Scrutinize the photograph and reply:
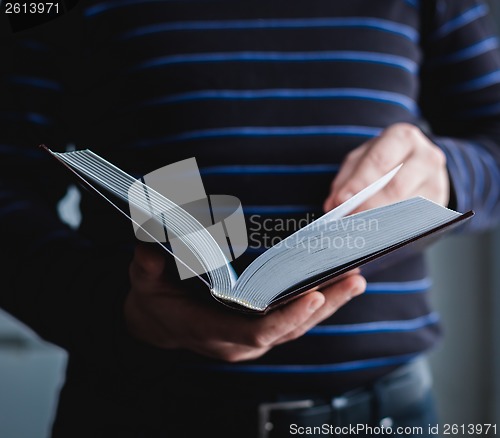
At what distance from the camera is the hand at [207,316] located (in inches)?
15.8

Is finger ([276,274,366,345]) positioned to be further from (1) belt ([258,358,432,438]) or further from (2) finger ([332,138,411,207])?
(1) belt ([258,358,432,438])

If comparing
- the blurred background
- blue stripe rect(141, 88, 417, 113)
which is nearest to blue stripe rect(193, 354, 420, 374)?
blue stripe rect(141, 88, 417, 113)

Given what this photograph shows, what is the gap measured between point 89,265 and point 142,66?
0.25m

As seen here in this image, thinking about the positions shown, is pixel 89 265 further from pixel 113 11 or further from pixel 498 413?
pixel 498 413

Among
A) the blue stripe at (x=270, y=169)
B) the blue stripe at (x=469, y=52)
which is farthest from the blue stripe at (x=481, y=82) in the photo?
the blue stripe at (x=270, y=169)

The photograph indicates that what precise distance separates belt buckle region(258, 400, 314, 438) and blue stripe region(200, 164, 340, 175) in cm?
26

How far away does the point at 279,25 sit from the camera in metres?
0.68

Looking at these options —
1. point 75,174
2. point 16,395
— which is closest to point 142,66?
point 75,174

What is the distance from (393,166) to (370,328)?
0.21 m

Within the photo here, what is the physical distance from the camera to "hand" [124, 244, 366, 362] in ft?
1.32

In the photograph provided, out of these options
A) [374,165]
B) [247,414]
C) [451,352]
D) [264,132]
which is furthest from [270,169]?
[451,352]

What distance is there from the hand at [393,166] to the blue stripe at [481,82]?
0.22 m

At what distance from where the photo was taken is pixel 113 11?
0.70m

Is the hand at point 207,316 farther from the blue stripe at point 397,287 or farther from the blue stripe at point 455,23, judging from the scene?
the blue stripe at point 455,23
